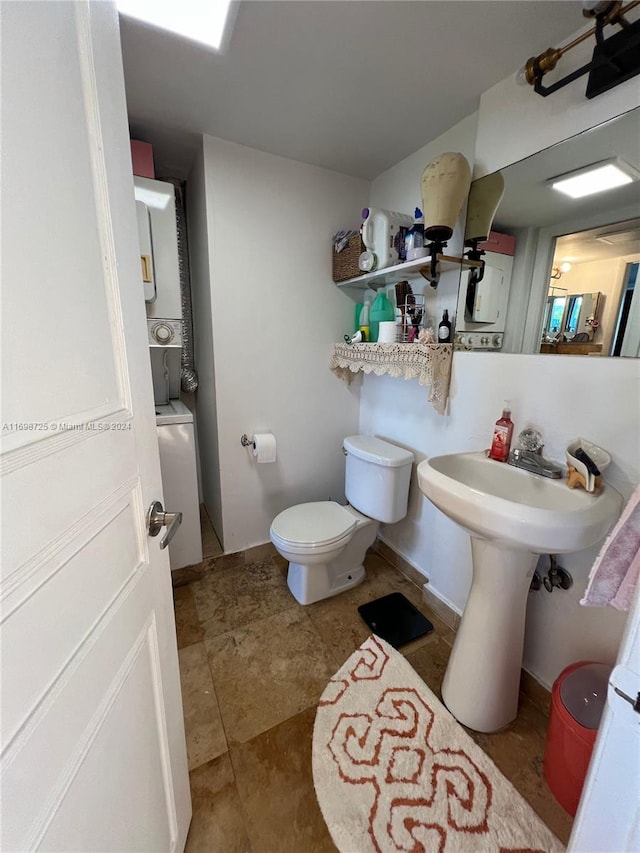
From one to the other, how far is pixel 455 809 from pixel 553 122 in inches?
82.5

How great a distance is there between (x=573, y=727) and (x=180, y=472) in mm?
1736

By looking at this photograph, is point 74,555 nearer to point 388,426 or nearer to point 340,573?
point 340,573

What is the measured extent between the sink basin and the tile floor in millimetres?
777

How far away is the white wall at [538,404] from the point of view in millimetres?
963

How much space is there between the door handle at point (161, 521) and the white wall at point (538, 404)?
1184mm

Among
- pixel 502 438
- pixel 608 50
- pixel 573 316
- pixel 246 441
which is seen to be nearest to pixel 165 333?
pixel 246 441

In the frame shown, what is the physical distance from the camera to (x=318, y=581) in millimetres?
1657

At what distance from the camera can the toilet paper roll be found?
6.01ft

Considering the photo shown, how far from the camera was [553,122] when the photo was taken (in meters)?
1.06

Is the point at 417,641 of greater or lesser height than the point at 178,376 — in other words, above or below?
below

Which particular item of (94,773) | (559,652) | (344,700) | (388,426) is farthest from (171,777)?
(388,426)

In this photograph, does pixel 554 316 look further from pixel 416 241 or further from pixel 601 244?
pixel 416 241

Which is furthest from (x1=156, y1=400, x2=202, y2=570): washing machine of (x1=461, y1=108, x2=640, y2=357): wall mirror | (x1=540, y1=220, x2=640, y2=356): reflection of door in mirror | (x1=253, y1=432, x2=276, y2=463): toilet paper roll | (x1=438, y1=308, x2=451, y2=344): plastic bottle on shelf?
(x1=540, y1=220, x2=640, y2=356): reflection of door in mirror

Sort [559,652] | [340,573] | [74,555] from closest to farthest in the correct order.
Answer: [74,555] → [559,652] → [340,573]
